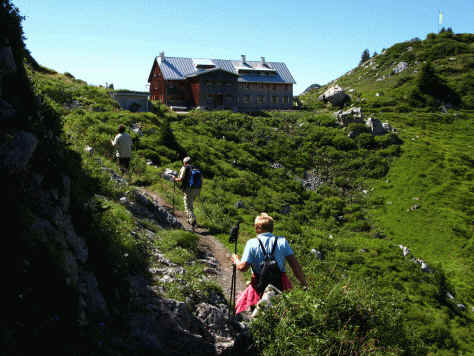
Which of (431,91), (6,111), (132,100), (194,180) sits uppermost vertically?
(431,91)

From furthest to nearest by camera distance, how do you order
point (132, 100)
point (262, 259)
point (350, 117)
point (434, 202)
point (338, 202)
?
point (350, 117)
point (132, 100)
point (434, 202)
point (338, 202)
point (262, 259)

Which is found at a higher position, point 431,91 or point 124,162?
point 431,91

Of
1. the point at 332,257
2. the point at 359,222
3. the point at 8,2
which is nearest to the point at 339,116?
the point at 359,222

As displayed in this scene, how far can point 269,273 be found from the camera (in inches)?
232

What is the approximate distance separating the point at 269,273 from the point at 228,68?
6252cm

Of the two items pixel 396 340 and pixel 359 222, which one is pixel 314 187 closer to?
pixel 359 222

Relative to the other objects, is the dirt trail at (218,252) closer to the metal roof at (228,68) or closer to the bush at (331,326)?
the bush at (331,326)

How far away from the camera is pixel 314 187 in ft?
118

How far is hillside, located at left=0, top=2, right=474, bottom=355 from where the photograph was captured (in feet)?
16.7

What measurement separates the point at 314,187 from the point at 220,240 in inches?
907

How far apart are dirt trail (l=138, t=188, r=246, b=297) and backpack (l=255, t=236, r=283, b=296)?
408cm

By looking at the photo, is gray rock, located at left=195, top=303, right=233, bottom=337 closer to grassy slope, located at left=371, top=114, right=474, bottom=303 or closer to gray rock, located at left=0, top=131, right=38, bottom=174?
gray rock, located at left=0, top=131, right=38, bottom=174

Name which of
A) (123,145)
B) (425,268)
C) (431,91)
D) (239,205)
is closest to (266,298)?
(123,145)

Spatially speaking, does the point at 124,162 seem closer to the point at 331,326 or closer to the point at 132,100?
the point at 331,326
